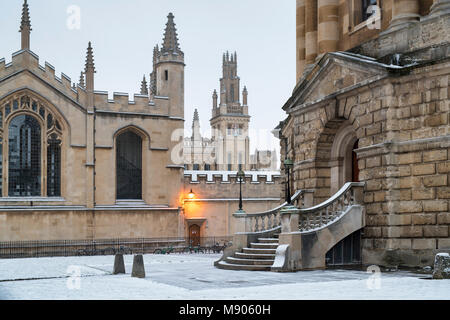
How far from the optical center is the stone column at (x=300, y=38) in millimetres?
26000

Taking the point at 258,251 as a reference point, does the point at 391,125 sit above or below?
above

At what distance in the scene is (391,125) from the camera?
1762 centimetres

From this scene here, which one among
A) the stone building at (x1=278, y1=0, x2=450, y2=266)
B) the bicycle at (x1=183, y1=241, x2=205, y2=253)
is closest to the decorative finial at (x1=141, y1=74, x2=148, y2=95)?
the bicycle at (x1=183, y1=241, x2=205, y2=253)

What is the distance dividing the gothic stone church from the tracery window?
6 centimetres

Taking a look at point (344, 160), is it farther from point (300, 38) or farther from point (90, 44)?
point (90, 44)

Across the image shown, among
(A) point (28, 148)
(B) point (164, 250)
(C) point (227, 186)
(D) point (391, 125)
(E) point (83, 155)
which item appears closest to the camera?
(D) point (391, 125)

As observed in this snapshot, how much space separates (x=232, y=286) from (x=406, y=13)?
32.7ft

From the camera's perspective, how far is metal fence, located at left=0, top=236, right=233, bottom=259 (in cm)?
3498

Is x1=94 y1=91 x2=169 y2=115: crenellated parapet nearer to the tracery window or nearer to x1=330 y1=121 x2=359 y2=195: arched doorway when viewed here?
→ the tracery window

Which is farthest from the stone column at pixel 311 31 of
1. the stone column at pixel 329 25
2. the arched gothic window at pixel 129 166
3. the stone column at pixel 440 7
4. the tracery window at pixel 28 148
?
the tracery window at pixel 28 148

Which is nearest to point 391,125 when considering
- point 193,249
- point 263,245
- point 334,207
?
point 334,207
